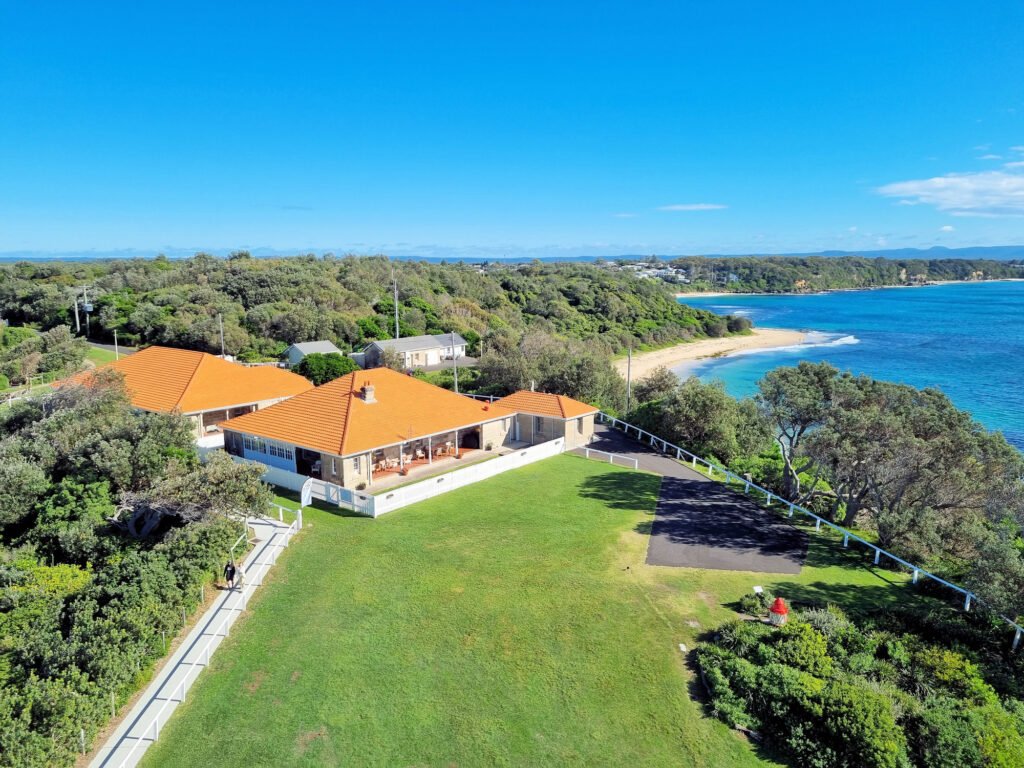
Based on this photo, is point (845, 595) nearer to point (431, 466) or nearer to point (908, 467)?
point (908, 467)

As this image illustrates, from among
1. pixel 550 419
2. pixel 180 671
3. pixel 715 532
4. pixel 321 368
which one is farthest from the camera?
pixel 321 368

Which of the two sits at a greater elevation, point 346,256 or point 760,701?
point 346,256

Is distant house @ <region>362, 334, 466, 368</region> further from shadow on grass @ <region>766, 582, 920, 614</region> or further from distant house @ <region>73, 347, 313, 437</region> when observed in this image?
shadow on grass @ <region>766, 582, 920, 614</region>

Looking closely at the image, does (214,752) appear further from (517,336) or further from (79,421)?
(517,336)

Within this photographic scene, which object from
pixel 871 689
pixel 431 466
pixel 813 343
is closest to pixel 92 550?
pixel 431 466

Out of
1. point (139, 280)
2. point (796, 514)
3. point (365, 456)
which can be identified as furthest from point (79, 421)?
point (139, 280)

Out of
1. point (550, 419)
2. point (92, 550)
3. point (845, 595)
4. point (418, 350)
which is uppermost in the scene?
point (418, 350)

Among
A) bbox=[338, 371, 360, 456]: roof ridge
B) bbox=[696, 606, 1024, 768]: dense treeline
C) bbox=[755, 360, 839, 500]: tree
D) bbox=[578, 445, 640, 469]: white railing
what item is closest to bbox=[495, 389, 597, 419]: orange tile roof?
bbox=[578, 445, 640, 469]: white railing
